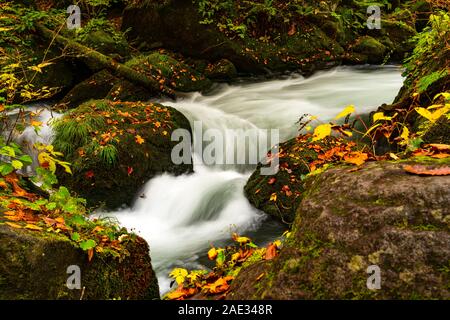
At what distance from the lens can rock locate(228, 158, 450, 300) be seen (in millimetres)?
1592

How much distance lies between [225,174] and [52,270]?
18.1 feet

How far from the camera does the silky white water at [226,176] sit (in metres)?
5.88

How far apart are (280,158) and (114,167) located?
293 centimetres

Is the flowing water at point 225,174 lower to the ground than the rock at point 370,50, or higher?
lower

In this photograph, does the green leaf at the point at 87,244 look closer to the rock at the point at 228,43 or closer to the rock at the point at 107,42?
the rock at the point at 228,43

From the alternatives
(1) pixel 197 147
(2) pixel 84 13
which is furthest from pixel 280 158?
(2) pixel 84 13

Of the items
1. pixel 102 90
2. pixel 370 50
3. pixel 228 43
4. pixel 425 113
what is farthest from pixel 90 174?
pixel 370 50

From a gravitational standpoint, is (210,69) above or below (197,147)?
above

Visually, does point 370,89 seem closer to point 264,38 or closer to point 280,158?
point 264,38

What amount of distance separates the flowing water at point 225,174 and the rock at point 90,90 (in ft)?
4.76

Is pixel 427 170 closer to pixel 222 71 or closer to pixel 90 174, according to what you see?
pixel 90 174

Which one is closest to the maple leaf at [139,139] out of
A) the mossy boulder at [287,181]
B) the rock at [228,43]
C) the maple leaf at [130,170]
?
the maple leaf at [130,170]
